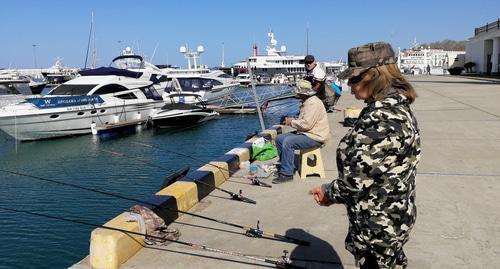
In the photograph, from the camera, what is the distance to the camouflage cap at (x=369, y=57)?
8.39ft

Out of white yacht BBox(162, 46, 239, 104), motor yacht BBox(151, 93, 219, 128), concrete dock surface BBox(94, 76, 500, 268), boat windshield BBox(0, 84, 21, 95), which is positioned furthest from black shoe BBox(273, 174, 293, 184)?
boat windshield BBox(0, 84, 21, 95)

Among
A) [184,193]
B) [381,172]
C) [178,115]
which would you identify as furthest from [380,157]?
[178,115]

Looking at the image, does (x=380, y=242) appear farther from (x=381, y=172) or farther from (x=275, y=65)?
(x=275, y=65)

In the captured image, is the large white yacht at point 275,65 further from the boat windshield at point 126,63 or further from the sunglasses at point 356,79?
the sunglasses at point 356,79

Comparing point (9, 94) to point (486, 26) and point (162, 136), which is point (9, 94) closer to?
point (162, 136)

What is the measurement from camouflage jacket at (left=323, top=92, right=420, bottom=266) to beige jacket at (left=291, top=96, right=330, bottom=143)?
4.39m

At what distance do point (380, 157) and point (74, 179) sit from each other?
1244 cm

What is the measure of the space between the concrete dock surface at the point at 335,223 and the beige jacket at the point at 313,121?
2.58ft

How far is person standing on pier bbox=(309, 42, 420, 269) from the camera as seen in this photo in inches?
96.5

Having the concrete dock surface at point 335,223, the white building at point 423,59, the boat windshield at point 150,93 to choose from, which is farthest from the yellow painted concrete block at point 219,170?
the white building at point 423,59

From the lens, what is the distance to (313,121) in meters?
7.05

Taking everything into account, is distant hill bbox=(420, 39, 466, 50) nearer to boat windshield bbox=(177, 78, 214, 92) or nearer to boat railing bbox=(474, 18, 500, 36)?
boat railing bbox=(474, 18, 500, 36)

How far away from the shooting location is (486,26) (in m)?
44.4

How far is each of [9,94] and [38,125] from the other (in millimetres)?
10987
